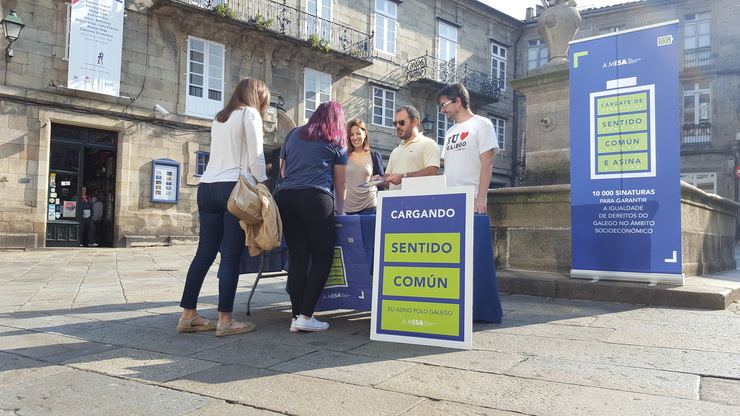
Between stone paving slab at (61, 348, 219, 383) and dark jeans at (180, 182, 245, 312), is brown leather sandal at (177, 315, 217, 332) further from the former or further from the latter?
stone paving slab at (61, 348, 219, 383)

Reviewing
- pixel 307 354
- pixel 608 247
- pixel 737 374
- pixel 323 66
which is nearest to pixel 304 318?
pixel 307 354

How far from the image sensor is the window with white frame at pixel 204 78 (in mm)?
16375

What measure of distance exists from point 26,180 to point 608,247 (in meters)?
13.7

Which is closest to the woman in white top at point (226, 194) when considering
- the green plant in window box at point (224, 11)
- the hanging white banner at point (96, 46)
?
the hanging white banner at point (96, 46)

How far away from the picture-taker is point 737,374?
9.09 feet

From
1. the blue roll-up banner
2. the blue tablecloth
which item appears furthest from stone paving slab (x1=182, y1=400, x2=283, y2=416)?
the blue roll-up banner

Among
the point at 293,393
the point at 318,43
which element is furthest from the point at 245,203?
the point at 318,43

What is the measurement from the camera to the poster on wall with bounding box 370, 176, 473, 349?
3355mm

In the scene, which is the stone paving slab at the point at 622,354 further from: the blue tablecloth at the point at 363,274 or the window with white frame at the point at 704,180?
the window with white frame at the point at 704,180

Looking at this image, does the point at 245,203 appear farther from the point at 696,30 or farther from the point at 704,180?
the point at 696,30

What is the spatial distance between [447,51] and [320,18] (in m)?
7.86

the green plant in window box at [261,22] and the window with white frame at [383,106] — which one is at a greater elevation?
the green plant in window box at [261,22]

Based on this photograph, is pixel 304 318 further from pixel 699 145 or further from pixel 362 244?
pixel 699 145

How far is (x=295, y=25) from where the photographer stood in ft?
60.7
